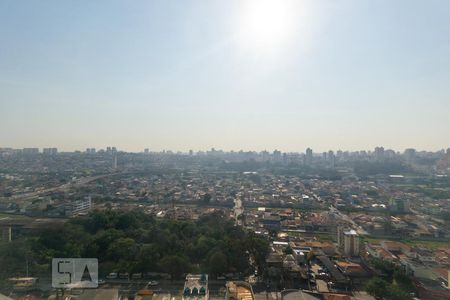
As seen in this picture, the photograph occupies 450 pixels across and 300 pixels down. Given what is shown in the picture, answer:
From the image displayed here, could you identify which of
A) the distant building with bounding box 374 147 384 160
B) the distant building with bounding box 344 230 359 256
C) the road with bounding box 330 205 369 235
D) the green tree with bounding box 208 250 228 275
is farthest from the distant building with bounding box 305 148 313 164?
the green tree with bounding box 208 250 228 275

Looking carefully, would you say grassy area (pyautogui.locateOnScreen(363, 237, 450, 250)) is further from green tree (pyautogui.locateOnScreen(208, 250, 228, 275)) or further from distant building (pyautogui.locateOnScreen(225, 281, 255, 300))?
distant building (pyautogui.locateOnScreen(225, 281, 255, 300))

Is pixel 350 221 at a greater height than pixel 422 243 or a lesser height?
greater

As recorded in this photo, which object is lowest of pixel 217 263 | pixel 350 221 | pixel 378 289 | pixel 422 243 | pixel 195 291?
pixel 422 243

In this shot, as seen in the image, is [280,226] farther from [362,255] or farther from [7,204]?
[7,204]

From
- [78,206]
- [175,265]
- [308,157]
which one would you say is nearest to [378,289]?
[175,265]

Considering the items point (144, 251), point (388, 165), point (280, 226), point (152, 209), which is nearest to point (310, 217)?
point (280, 226)

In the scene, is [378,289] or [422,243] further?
[422,243]

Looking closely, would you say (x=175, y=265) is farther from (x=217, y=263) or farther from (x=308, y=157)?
(x=308, y=157)

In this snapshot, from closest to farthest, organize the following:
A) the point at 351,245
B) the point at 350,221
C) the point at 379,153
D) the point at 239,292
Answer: the point at 239,292, the point at 351,245, the point at 350,221, the point at 379,153

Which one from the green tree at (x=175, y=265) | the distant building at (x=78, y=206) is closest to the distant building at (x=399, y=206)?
the green tree at (x=175, y=265)

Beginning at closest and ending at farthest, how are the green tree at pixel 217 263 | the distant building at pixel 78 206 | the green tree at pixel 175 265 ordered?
the green tree at pixel 175 265 → the green tree at pixel 217 263 → the distant building at pixel 78 206

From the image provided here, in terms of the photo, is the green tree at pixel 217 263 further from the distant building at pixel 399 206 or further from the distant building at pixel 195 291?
the distant building at pixel 399 206
